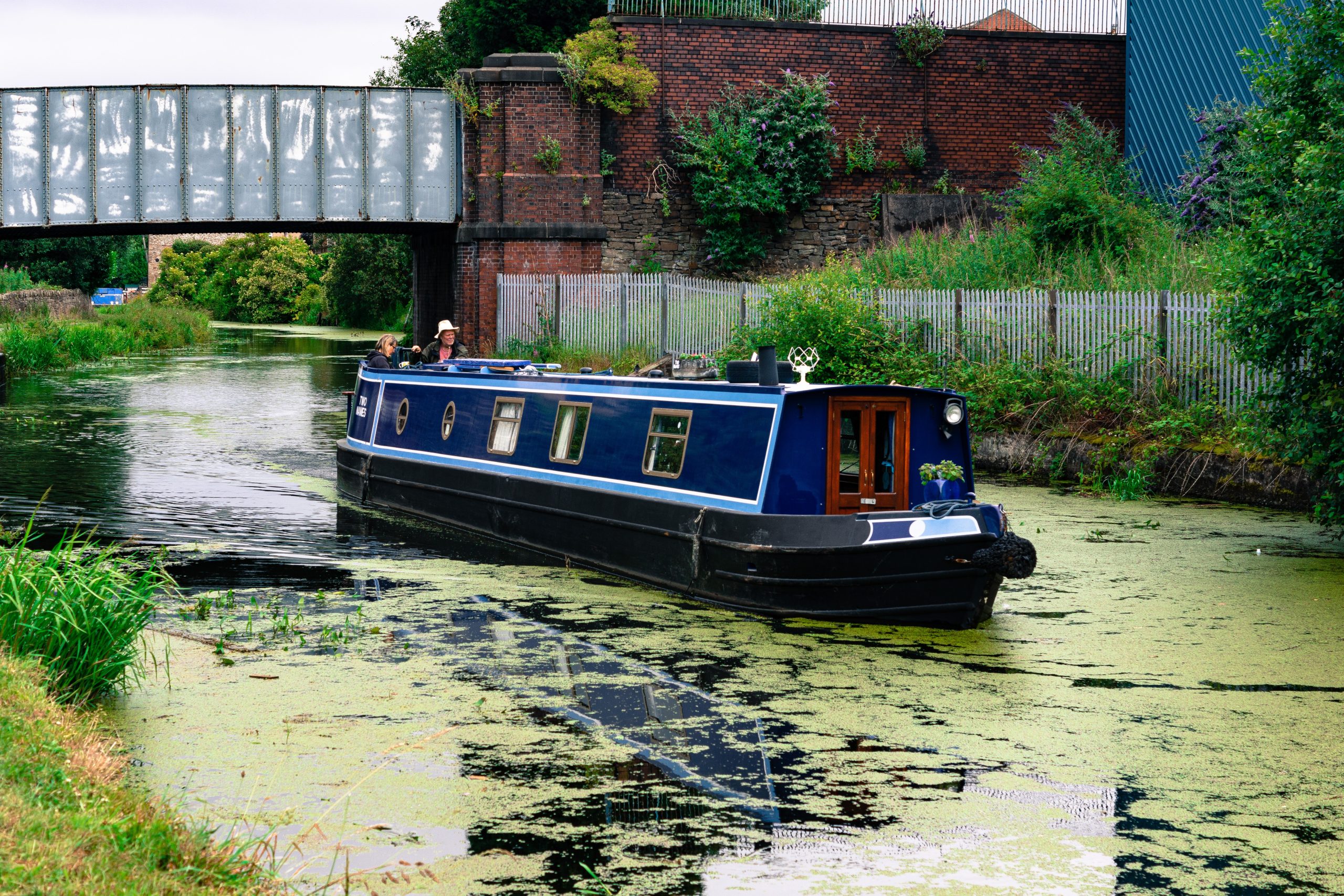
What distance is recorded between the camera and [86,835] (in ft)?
13.7

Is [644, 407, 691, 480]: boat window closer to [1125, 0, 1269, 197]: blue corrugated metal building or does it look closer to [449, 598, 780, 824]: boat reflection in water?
[449, 598, 780, 824]: boat reflection in water

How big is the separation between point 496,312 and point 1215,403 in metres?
13.5

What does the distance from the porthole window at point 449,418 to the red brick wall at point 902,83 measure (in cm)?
1214

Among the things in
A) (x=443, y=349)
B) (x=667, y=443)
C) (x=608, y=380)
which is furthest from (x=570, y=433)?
(x=443, y=349)

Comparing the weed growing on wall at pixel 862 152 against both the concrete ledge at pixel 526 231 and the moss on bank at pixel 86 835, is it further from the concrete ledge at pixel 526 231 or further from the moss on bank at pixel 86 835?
the moss on bank at pixel 86 835

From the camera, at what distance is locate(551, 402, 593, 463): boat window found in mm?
11125

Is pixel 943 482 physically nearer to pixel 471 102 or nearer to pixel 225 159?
pixel 471 102

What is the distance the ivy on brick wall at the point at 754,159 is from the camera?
78.9ft

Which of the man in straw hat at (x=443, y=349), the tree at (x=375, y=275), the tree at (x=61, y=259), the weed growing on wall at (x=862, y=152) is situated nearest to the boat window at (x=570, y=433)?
the man in straw hat at (x=443, y=349)

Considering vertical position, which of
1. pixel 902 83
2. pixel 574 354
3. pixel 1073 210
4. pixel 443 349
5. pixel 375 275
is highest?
pixel 902 83

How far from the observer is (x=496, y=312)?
24281 millimetres

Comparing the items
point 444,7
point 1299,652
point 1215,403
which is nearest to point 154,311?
point 444,7

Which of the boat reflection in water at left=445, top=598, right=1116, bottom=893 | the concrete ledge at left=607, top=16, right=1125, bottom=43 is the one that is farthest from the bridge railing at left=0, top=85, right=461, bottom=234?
the boat reflection in water at left=445, top=598, right=1116, bottom=893

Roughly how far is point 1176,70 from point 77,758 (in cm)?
2221
